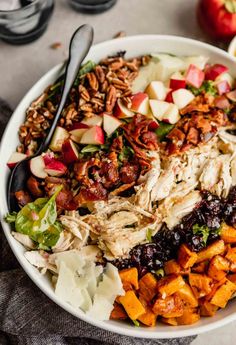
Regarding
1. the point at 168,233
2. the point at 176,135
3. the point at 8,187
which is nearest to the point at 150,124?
the point at 176,135

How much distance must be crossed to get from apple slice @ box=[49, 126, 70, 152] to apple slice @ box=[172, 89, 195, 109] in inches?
22.3

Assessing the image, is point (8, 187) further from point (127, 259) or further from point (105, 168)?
point (127, 259)

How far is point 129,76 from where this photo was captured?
2.96m

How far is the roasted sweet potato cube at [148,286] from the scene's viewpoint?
8.57 ft

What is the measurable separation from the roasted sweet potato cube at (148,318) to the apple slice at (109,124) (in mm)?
856

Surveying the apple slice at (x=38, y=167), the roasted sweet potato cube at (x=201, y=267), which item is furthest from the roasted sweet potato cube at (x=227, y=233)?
the apple slice at (x=38, y=167)

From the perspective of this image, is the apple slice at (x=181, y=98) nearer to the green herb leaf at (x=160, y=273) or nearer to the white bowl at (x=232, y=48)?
the white bowl at (x=232, y=48)

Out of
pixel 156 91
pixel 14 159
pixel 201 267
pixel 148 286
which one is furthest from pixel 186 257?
pixel 14 159

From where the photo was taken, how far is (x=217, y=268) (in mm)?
2604

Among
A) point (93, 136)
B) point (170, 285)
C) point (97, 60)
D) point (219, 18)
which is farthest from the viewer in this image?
point (219, 18)

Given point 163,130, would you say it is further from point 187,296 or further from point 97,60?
point 187,296

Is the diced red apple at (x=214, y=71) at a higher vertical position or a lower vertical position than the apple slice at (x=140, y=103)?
higher

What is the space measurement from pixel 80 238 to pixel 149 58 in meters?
1.03

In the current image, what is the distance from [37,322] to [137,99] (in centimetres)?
119
